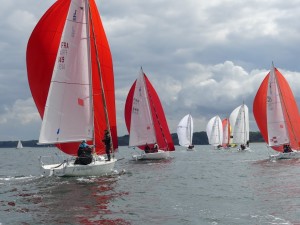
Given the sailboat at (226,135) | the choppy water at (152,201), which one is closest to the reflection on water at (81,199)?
the choppy water at (152,201)

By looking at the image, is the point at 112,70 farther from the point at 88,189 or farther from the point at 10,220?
the point at 10,220

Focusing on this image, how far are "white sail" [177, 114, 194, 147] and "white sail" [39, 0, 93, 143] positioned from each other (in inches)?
2580

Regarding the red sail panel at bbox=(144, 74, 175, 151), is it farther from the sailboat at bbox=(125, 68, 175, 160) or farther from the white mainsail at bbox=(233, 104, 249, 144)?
the white mainsail at bbox=(233, 104, 249, 144)

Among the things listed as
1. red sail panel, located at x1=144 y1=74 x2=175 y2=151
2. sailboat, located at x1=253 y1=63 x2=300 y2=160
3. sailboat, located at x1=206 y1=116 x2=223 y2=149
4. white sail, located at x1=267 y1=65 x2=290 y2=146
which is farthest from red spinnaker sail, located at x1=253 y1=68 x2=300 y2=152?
sailboat, located at x1=206 y1=116 x2=223 y2=149

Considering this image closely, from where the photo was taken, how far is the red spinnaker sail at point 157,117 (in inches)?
1732

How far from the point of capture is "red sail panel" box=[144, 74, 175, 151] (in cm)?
4388

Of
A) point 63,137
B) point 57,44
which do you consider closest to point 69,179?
point 63,137

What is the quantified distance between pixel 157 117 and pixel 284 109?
11.8 metres

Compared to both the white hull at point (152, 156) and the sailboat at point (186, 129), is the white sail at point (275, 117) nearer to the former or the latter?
the white hull at point (152, 156)

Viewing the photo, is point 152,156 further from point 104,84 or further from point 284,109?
point 104,84

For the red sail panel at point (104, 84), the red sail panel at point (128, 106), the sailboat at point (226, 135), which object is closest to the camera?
the red sail panel at point (104, 84)

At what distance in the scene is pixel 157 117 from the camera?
44.2 m

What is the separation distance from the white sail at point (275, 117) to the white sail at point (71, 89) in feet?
68.3

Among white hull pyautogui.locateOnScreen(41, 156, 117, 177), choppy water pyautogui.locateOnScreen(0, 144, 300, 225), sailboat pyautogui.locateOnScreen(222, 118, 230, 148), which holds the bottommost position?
choppy water pyautogui.locateOnScreen(0, 144, 300, 225)
